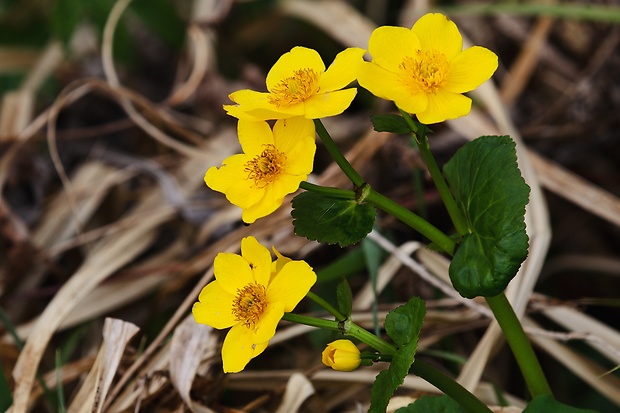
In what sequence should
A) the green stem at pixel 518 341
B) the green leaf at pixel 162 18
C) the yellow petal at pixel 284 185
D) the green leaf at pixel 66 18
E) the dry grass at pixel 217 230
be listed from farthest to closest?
the green leaf at pixel 162 18 → the green leaf at pixel 66 18 → the dry grass at pixel 217 230 → the green stem at pixel 518 341 → the yellow petal at pixel 284 185

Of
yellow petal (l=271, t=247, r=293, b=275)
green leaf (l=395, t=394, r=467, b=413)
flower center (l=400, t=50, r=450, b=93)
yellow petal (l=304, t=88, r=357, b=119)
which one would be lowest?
green leaf (l=395, t=394, r=467, b=413)

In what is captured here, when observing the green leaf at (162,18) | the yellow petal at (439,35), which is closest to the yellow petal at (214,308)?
the yellow petal at (439,35)

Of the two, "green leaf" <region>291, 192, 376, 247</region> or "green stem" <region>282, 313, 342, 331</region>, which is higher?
"green leaf" <region>291, 192, 376, 247</region>

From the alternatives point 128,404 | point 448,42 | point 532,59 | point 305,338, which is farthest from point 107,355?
point 532,59

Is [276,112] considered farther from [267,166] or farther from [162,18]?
[162,18]

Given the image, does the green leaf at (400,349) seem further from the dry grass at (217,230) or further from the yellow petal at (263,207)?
the dry grass at (217,230)

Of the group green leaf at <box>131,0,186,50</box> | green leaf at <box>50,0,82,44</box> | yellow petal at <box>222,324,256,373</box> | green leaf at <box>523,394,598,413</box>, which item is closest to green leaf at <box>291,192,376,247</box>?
yellow petal at <box>222,324,256,373</box>

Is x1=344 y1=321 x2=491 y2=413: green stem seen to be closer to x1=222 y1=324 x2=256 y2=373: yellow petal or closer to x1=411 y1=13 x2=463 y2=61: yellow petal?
x1=222 y1=324 x2=256 y2=373: yellow petal

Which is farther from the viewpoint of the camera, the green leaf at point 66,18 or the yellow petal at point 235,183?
the green leaf at point 66,18
